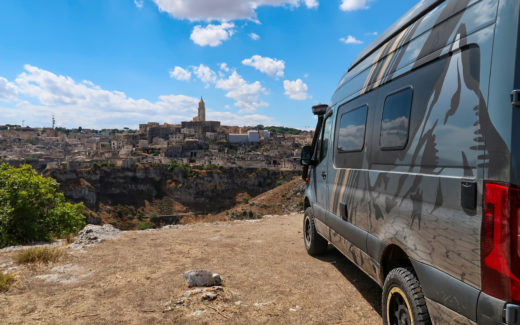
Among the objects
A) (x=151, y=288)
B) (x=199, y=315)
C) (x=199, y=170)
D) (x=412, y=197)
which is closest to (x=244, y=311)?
(x=199, y=315)

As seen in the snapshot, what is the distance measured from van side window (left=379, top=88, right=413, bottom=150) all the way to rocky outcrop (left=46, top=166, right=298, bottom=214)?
2694 inches

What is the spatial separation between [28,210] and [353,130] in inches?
367

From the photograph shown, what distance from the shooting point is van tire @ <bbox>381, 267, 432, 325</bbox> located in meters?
2.41

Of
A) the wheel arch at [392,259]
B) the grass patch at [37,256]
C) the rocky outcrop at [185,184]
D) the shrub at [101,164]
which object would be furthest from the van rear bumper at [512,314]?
the shrub at [101,164]

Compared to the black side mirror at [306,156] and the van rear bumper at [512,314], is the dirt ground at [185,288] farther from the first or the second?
the van rear bumper at [512,314]

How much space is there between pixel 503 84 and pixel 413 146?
0.90 m

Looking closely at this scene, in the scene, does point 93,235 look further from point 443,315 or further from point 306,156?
point 443,315

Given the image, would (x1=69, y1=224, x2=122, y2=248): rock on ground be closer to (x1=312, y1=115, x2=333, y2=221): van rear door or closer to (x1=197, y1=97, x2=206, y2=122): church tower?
(x1=312, y1=115, x2=333, y2=221): van rear door

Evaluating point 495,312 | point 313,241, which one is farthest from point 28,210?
point 495,312

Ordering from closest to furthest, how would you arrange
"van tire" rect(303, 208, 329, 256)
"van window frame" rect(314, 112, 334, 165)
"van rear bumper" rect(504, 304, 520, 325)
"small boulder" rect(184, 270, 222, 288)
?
"van rear bumper" rect(504, 304, 520, 325) → "small boulder" rect(184, 270, 222, 288) → "van window frame" rect(314, 112, 334, 165) → "van tire" rect(303, 208, 329, 256)

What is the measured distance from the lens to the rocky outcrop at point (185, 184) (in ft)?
232

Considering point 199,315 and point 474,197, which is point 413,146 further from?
point 199,315

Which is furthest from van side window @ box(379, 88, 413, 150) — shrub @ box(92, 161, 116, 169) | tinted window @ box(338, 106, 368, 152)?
shrub @ box(92, 161, 116, 169)

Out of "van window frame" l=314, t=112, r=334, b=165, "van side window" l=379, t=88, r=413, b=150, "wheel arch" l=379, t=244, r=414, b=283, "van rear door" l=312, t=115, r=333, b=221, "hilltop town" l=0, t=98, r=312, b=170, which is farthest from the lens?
"hilltop town" l=0, t=98, r=312, b=170
